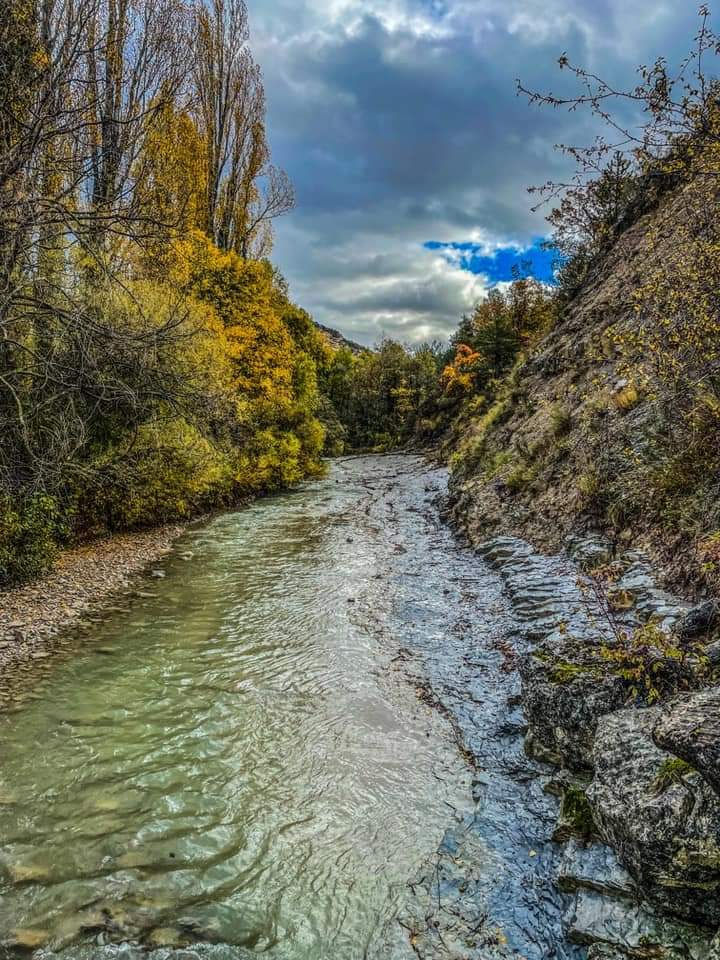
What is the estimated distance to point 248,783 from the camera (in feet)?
14.7

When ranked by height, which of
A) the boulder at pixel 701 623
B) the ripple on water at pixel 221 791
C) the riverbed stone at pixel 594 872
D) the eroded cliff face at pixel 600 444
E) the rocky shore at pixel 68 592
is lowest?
the ripple on water at pixel 221 791

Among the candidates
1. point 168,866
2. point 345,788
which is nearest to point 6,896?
point 168,866

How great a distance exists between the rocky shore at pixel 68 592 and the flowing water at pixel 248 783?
54cm

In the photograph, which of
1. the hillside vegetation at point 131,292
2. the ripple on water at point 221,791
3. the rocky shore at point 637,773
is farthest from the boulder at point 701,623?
the hillside vegetation at point 131,292

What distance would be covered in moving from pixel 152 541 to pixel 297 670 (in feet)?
22.3

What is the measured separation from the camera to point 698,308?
5.61 m

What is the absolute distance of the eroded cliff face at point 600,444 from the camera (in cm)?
637

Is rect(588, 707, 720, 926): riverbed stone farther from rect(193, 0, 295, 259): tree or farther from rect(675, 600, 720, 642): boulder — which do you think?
rect(193, 0, 295, 259): tree

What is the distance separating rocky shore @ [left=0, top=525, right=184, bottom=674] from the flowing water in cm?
54

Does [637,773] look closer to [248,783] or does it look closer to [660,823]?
[660,823]

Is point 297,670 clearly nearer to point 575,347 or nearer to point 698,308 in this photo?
point 698,308

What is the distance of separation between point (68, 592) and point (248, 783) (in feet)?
18.1

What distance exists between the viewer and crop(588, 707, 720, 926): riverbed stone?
268 cm

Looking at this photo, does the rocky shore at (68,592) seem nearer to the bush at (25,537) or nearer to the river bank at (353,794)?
the bush at (25,537)
